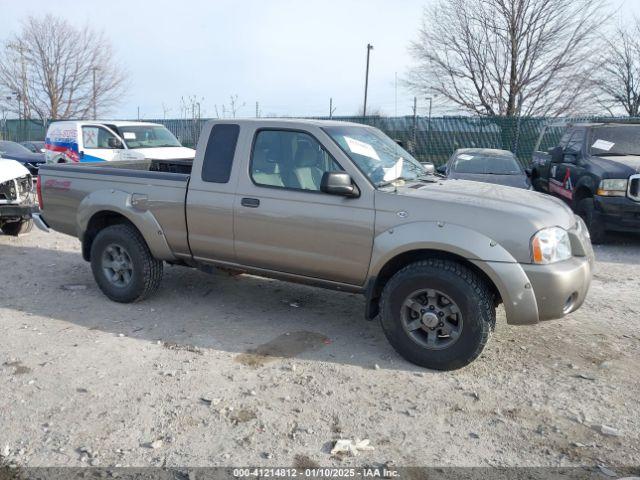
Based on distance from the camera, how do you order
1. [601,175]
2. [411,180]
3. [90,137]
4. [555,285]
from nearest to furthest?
[555,285], [411,180], [601,175], [90,137]

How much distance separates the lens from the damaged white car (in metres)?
7.89

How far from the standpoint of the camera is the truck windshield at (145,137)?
12.9 meters

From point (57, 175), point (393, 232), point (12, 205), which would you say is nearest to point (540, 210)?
point (393, 232)

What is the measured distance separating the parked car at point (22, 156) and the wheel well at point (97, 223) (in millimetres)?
10902

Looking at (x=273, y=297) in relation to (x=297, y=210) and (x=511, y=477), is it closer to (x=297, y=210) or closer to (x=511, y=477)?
(x=297, y=210)

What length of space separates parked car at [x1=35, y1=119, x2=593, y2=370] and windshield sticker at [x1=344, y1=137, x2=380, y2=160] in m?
0.01

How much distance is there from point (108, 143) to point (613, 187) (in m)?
10.3

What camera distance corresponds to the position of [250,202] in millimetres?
4734

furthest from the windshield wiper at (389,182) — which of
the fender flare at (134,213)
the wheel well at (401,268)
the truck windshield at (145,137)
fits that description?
the truck windshield at (145,137)

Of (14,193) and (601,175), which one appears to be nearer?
(14,193)

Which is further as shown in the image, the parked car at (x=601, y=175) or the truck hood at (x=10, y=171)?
the parked car at (x=601, y=175)

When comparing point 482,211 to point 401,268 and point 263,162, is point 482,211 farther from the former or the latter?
point 263,162

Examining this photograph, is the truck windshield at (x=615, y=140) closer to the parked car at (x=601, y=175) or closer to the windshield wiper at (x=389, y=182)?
the parked car at (x=601, y=175)

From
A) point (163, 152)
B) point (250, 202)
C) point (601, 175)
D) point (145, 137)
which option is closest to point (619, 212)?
point (601, 175)
